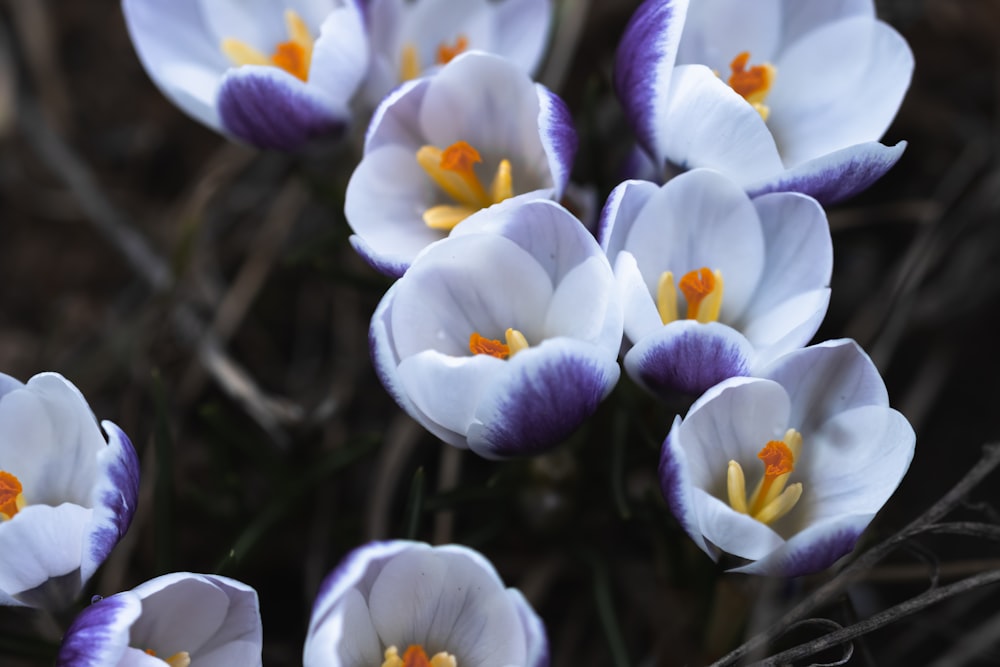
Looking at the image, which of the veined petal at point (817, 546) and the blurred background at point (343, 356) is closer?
the veined petal at point (817, 546)

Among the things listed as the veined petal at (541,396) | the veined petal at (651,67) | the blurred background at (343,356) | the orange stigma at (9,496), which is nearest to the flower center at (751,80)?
the veined petal at (651,67)

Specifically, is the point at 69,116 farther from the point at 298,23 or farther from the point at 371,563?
the point at 371,563

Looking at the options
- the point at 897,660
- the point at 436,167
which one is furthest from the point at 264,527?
the point at 897,660

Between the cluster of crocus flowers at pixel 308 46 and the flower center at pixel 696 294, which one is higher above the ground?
the cluster of crocus flowers at pixel 308 46

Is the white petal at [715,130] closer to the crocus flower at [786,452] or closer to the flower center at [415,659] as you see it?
the crocus flower at [786,452]

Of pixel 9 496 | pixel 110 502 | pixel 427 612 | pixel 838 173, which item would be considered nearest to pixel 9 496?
pixel 9 496

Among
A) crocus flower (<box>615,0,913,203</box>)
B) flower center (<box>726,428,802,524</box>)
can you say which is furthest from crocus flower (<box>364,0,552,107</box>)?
flower center (<box>726,428,802,524</box>)

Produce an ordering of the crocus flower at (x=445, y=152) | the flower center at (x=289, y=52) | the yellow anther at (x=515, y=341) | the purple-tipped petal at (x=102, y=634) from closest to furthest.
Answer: the purple-tipped petal at (x=102, y=634) < the yellow anther at (x=515, y=341) < the crocus flower at (x=445, y=152) < the flower center at (x=289, y=52)
